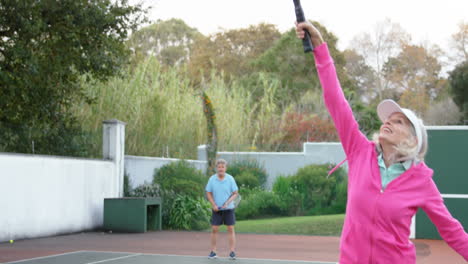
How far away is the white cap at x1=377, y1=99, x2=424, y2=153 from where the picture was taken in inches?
131

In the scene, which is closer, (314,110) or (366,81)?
(314,110)

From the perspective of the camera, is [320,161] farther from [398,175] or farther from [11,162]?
[398,175]

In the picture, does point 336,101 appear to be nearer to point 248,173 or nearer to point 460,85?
point 248,173

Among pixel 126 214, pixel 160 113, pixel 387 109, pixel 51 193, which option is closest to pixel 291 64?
pixel 160 113

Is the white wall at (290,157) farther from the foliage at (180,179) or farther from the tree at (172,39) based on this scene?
the tree at (172,39)

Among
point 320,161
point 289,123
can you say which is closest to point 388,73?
point 289,123

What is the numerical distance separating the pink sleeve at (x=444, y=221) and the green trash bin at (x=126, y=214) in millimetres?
14680

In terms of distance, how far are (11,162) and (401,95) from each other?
52.5 m

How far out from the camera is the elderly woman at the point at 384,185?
3.25 meters

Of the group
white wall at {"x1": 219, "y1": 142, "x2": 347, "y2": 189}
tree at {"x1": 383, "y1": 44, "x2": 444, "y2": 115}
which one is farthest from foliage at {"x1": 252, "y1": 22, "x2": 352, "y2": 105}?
white wall at {"x1": 219, "y1": 142, "x2": 347, "y2": 189}

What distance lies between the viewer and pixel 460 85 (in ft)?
141

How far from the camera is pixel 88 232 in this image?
17.8 meters

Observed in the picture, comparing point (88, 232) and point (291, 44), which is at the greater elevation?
point (291, 44)

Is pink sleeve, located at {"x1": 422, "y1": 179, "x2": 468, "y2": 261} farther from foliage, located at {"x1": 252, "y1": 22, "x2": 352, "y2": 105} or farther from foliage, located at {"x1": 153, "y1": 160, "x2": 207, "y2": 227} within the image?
foliage, located at {"x1": 252, "y1": 22, "x2": 352, "y2": 105}
